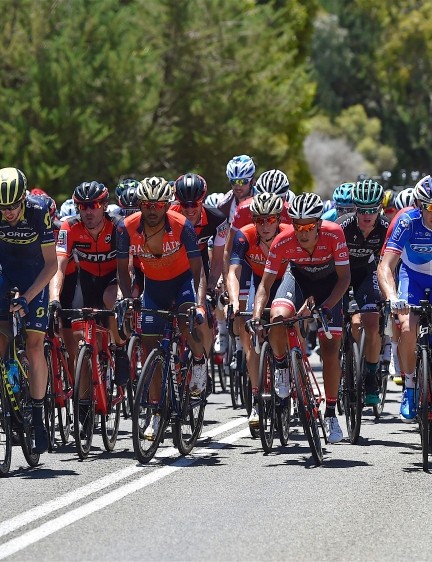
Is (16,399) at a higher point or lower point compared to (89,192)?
lower

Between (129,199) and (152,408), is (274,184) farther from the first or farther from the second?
(152,408)

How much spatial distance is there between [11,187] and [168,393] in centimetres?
192

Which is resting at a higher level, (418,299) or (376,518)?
(418,299)

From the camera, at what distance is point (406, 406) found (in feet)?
35.5

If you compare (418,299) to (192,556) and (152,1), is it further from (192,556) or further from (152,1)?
(152,1)

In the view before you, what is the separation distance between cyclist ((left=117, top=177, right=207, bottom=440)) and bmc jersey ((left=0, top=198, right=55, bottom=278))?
0.77 meters

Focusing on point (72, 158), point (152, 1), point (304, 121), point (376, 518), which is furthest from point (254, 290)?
point (304, 121)

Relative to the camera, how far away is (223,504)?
8.89 m

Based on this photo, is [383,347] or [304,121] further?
[304,121]

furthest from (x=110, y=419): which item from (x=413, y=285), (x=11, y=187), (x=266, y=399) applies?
(x=413, y=285)

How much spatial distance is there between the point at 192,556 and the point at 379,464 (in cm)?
341

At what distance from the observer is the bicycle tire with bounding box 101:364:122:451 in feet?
37.5

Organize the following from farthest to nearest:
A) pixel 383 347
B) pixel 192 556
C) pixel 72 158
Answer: pixel 72 158 < pixel 383 347 < pixel 192 556

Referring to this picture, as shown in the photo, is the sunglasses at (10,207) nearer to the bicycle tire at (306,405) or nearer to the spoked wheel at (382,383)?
the bicycle tire at (306,405)
